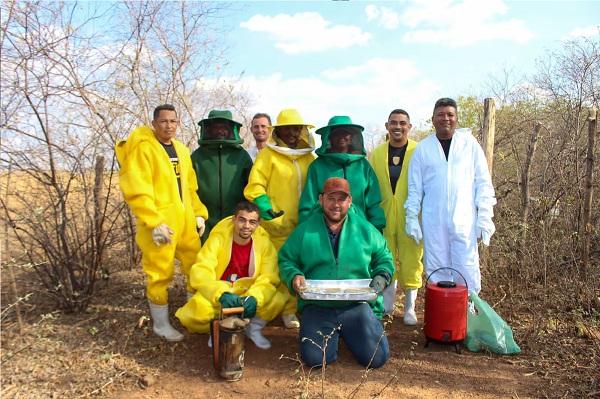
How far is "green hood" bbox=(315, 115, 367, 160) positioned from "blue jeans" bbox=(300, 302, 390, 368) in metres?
1.44

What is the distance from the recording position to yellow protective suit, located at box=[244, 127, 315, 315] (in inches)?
167

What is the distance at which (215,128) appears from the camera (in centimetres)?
431

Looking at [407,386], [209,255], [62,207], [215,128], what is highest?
[215,128]

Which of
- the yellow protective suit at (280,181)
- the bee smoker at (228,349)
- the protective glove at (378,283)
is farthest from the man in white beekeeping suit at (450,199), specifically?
the bee smoker at (228,349)

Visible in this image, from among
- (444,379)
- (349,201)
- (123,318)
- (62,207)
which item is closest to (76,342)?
(123,318)

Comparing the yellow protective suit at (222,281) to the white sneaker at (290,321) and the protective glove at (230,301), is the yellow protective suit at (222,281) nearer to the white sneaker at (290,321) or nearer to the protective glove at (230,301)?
the protective glove at (230,301)

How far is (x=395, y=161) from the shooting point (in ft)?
15.1

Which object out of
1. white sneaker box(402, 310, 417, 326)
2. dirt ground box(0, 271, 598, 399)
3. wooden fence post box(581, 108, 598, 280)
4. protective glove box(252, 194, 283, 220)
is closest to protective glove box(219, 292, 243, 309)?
dirt ground box(0, 271, 598, 399)

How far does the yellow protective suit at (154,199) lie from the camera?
375cm

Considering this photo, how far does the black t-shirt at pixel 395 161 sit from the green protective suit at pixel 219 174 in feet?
5.22

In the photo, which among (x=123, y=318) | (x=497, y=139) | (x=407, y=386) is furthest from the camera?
(x=497, y=139)

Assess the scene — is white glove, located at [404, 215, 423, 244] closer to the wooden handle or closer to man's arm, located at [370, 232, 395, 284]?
man's arm, located at [370, 232, 395, 284]

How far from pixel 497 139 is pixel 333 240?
6.94m

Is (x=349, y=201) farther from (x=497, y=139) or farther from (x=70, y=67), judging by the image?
(x=497, y=139)
